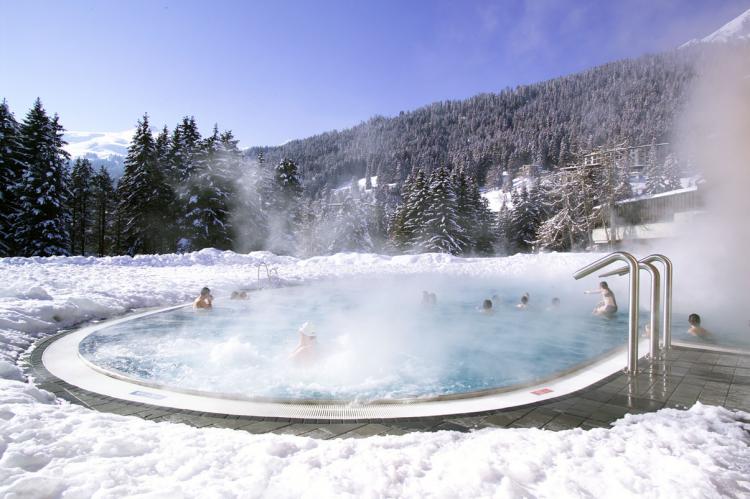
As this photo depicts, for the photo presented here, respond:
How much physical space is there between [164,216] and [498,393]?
27.9m

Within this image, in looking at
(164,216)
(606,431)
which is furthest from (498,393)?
(164,216)

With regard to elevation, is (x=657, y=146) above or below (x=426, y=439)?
above

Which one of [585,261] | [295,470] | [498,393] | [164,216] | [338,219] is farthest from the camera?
[338,219]

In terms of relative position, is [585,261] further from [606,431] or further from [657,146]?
[657,146]

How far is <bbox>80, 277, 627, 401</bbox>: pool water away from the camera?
5.25 m

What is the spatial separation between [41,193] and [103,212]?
361 inches

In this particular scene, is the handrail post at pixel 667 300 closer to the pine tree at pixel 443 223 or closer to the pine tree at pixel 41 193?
the pine tree at pixel 443 223

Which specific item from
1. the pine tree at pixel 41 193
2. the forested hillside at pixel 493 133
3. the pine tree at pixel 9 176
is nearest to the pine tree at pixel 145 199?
the pine tree at pixel 41 193

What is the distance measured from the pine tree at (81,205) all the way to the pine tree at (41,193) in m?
6.10

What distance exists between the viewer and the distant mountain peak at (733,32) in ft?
24.9

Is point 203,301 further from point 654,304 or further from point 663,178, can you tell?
point 663,178

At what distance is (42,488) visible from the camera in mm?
1857

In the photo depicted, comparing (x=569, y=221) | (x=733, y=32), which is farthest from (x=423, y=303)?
(x=569, y=221)

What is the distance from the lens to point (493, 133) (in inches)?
4240
